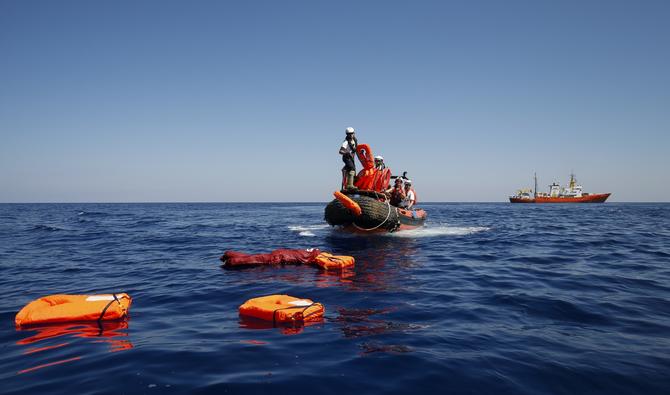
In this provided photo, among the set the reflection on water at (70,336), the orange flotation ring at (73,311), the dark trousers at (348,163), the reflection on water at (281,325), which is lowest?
the reflection on water at (70,336)

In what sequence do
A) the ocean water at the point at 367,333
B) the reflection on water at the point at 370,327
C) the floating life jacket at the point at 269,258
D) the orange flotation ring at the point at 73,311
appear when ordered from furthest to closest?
the floating life jacket at the point at 269,258 < the orange flotation ring at the point at 73,311 < the reflection on water at the point at 370,327 < the ocean water at the point at 367,333

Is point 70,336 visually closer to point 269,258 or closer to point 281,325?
point 281,325

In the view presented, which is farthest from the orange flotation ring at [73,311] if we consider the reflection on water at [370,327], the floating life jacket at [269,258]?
the floating life jacket at [269,258]

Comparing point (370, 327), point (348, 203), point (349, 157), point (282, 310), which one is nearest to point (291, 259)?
point (282, 310)

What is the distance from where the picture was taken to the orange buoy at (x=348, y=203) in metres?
16.5

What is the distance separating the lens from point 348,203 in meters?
16.5

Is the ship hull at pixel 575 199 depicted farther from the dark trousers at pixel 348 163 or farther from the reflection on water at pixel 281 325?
the reflection on water at pixel 281 325

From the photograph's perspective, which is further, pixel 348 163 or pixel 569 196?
pixel 569 196

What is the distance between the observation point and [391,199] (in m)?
Answer: 21.1

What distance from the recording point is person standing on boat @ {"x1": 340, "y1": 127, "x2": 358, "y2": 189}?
17531 millimetres

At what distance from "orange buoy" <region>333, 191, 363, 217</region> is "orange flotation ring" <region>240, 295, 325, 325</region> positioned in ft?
34.4

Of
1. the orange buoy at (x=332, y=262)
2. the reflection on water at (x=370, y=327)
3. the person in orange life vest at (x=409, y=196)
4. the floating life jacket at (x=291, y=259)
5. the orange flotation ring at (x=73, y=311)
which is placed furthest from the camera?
the person in orange life vest at (x=409, y=196)

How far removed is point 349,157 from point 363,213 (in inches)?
115

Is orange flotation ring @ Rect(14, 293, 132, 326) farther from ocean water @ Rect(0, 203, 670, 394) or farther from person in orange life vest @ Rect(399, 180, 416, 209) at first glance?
person in orange life vest @ Rect(399, 180, 416, 209)
